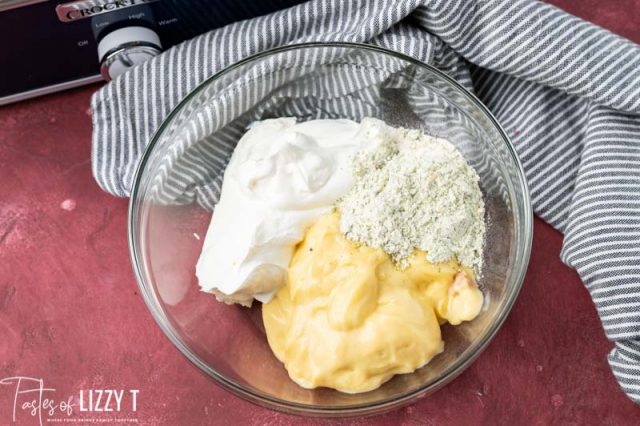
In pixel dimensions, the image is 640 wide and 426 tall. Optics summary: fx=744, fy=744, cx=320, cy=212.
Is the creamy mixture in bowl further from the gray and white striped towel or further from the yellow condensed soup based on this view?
the gray and white striped towel

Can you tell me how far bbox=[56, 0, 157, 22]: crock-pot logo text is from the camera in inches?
33.5

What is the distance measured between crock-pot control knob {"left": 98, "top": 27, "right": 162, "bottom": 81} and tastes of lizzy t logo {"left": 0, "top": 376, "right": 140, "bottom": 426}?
405mm

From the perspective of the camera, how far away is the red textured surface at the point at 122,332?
0.91 metres

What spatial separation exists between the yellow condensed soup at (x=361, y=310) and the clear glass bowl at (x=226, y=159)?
0.15 feet

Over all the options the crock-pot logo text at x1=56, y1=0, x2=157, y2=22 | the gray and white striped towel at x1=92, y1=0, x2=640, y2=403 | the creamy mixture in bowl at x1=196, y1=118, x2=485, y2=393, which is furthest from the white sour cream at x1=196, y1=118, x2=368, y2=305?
the crock-pot logo text at x1=56, y1=0, x2=157, y2=22

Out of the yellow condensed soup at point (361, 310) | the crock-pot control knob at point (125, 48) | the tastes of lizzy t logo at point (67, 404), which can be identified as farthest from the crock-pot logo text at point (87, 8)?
the tastes of lizzy t logo at point (67, 404)

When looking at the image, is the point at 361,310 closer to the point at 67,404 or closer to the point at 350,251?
the point at 350,251

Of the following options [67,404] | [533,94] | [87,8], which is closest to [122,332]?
[67,404]

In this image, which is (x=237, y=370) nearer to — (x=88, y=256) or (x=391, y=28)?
(x=88, y=256)

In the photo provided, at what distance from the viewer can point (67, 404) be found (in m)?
0.92

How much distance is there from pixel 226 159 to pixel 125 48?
0.61ft

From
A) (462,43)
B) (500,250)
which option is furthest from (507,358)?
(462,43)

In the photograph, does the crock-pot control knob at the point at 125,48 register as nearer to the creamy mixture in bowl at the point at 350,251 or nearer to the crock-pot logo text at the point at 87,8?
the crock-pot logo text at the point at 87,8

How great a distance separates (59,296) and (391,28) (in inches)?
21.7
